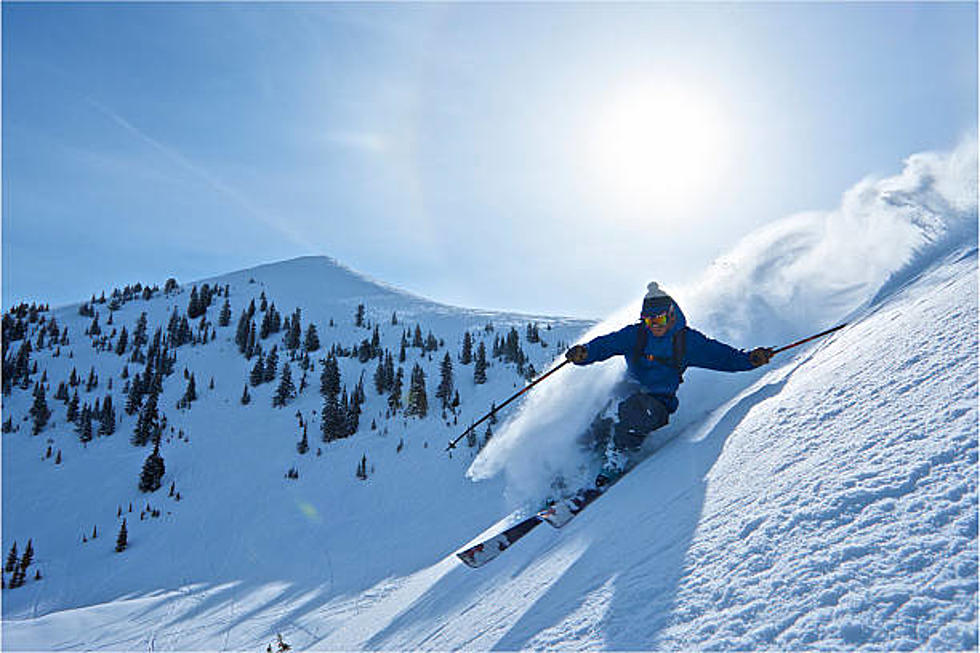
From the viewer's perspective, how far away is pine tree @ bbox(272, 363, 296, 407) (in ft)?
85.6

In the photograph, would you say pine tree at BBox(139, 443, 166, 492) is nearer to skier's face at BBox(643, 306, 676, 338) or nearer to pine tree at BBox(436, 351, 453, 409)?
pine tree at BBox(436, 351, 453, 409)

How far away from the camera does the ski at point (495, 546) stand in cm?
438

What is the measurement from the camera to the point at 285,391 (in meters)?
26.5

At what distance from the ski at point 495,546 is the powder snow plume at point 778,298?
1303 millimetres

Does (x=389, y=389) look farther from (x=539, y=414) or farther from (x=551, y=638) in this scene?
(x=551, y=638)

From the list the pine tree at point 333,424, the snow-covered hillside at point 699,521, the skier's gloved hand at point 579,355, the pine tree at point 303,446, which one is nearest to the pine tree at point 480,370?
A: the pine tree at point 333,424

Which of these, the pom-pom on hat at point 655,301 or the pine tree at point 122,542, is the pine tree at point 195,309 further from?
the pom-pom on hat at point 655,301

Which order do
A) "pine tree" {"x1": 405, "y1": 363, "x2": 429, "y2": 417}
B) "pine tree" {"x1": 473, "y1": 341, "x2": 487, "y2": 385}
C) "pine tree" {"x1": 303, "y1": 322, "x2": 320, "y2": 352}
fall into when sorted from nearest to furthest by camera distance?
1. "pine tree" {"x1": 405, "y1": 363, "x2": 429, "y2": 417}
2. "pine tree" {"x1": 473, "y1": 341, "x2": 487, "y2": 385}
3. "pine tree" {"x1": 303, "y1": 322, "x2": 320, "y2": 352}

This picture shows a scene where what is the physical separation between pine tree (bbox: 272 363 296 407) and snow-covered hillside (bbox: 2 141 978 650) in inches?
315

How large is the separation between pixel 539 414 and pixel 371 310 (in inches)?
1688

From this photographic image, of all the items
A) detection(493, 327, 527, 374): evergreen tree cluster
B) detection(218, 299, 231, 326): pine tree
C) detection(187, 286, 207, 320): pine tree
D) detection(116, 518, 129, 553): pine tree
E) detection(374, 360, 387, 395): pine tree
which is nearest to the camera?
detection(116, 518, 129, 553): pine tree

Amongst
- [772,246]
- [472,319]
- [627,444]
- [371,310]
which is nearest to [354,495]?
[627,444]

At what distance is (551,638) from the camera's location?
213cm

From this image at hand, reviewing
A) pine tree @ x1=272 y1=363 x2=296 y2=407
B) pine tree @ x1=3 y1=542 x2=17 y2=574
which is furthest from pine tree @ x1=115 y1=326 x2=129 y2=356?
pine tree @ x1=3 y1=542 x2=17 y2=574
